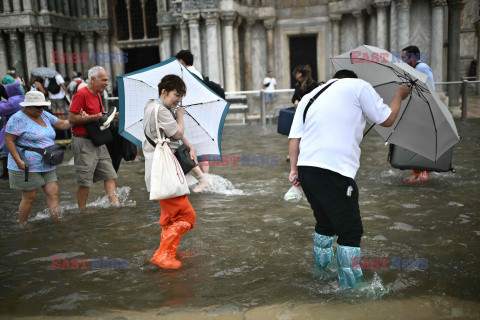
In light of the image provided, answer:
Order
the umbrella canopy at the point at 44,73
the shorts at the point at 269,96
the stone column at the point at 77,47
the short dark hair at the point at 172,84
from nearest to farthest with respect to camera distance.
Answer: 1. the short dark hair at the point at 172,84
2. the umbrella canopy at the point at 44,73
3. the shorts at the point at 269,96
4. the stone column at the point at 77,47

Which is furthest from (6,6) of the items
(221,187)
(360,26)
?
(221,187)

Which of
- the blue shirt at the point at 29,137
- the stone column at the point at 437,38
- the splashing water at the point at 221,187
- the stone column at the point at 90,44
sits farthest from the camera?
the stone column at the point at 90,44

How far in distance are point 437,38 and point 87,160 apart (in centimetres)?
1304

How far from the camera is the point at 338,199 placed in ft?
11.2

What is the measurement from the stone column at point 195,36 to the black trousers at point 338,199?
1403cm

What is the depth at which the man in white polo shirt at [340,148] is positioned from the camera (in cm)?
341

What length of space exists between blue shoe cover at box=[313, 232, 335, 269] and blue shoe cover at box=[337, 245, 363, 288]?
23cm

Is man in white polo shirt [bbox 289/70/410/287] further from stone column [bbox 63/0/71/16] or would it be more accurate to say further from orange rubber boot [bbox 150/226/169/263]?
stone column [bbox 63/0/71/16]

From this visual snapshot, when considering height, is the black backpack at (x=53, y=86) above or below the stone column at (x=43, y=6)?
below

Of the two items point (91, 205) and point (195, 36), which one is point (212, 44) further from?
point (91, 205)

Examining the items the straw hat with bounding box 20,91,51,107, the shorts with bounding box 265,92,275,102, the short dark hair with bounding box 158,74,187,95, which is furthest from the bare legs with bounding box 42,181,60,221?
the shorts with bounding box 265,92,275,102

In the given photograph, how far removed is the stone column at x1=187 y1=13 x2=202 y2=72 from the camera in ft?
54.6

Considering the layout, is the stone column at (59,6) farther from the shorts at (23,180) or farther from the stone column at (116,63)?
the shorts at (23,180)

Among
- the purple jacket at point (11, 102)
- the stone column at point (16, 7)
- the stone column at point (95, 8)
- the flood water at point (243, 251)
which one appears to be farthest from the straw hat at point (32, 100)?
the stone column at point (95, 8)
